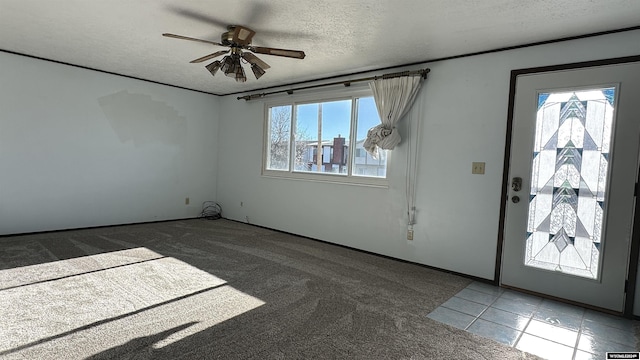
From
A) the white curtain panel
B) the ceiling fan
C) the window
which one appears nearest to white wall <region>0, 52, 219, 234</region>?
the window

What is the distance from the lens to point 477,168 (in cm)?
361

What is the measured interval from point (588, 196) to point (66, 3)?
15.6 ft

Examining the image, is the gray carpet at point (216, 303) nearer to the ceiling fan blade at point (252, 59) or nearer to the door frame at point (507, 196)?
the door frame at point (507, 196)

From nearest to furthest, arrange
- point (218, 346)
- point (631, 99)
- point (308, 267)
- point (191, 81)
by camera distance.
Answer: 1. point (218, 346)
2. point (631, 99)
3. point (308, 267)
4. point (191, 81)

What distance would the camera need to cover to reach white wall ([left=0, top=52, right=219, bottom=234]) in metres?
4.46

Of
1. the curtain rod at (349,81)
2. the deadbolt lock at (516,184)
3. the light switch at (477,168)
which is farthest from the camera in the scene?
the curtain rod at (349,81)

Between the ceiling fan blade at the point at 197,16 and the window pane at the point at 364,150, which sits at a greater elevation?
the ceiling fan blade at the point at 197,16

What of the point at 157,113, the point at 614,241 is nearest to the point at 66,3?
the point at 157,113

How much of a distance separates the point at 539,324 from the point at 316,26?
307 centimetres

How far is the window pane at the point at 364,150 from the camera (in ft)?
14.5

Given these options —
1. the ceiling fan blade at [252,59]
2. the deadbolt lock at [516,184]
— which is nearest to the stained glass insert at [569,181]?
the deadbolt lock at [516,184]

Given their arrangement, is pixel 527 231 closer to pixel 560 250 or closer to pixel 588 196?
pixel 560 250

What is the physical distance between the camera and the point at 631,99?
9.22 feet

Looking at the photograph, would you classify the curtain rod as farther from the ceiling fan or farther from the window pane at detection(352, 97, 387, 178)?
the ceiling fan
